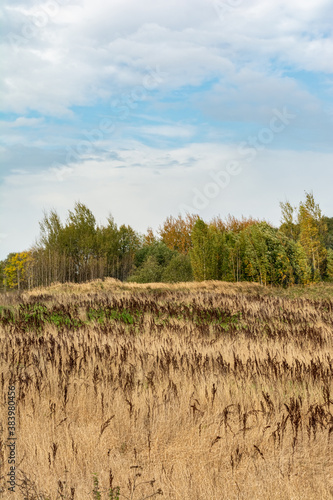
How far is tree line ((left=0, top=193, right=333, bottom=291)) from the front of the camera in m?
23.6

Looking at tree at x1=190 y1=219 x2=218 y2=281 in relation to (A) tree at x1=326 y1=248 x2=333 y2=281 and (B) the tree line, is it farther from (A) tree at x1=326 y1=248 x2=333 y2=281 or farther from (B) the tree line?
(A) tree at x1=326 y1=248 x2=333 y2=281

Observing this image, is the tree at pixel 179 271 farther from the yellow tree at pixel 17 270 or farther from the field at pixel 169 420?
the field at pixel 169 420

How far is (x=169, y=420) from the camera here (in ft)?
12.4

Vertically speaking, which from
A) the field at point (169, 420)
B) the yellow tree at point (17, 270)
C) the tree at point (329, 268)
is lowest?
the field at point (169, 420)

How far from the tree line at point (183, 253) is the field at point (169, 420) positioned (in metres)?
16.8

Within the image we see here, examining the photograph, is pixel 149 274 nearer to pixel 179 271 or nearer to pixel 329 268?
pixel 179 271

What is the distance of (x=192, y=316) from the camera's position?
10125 millimetres

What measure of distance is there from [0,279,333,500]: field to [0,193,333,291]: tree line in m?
16.8

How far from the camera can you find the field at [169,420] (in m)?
2.92

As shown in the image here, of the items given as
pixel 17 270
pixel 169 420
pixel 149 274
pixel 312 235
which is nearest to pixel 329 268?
pixel 312 235

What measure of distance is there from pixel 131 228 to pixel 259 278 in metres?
20.2

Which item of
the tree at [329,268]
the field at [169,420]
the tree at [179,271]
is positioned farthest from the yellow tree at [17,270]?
the field at [169,420]

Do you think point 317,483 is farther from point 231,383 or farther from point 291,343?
point 291,343

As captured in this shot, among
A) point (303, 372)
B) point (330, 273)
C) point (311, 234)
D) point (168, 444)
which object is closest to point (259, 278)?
point (311, 234)
